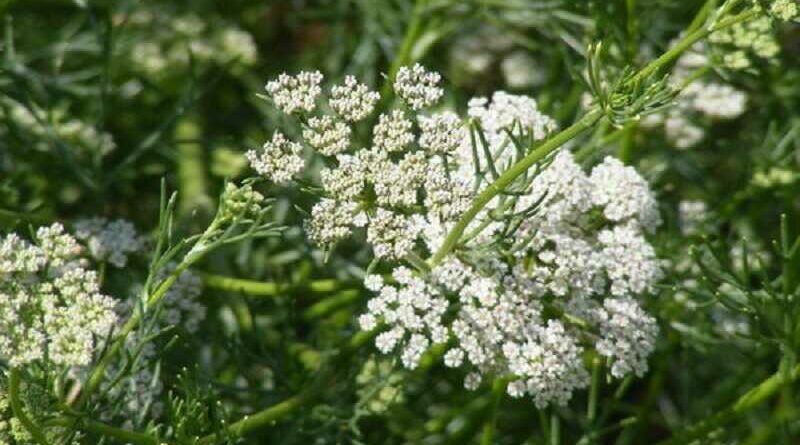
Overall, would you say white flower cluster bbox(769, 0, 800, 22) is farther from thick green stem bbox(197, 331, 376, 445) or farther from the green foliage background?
thick green stem bbox(197, 331, 376, 445)

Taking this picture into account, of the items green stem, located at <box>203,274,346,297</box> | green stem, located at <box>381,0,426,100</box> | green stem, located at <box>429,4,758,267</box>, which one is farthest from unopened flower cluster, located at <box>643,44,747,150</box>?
green stem, located at <box>429,4,758,267</box>

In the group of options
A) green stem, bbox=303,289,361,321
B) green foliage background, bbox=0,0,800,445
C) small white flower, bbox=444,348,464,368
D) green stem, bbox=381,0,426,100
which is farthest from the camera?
green stem, bbox=381,0,426,100

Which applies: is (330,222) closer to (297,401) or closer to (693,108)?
(297,401)

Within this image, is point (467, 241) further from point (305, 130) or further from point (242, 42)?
point (242, 42)

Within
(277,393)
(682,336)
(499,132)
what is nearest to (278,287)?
(277,393)

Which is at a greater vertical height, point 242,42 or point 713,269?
point 242,42

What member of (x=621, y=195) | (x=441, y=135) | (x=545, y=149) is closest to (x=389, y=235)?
(x=441, y=135)
